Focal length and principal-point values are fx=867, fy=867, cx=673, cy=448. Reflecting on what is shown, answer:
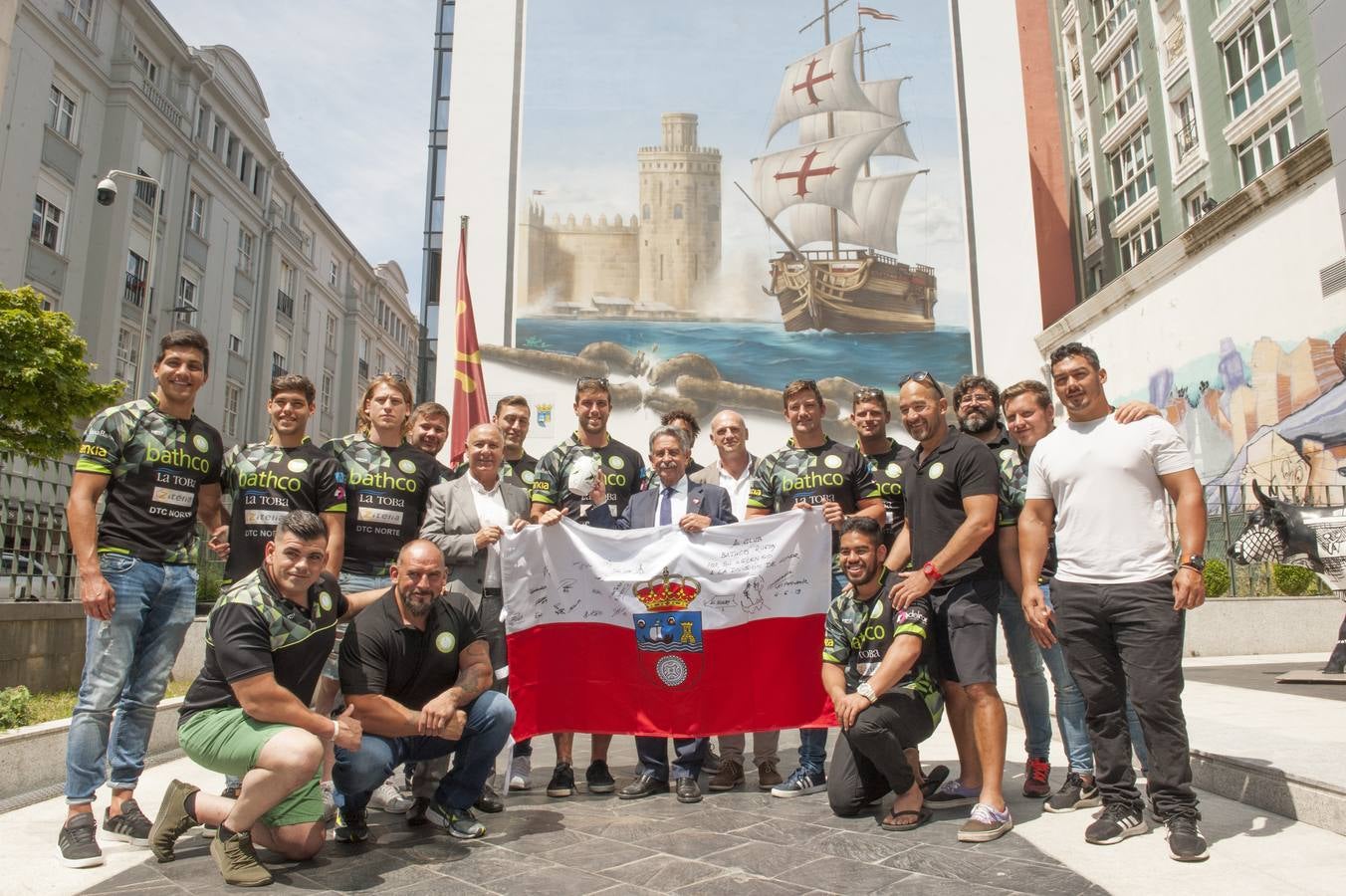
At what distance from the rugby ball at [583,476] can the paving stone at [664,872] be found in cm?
239

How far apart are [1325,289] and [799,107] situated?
16331 millimetres

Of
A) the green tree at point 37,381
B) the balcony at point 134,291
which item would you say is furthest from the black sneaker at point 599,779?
the balcony at point 134,291

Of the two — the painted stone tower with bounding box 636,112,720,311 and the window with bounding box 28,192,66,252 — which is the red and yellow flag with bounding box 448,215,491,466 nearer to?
the painted stone tower with bounding box 636,112,720,311

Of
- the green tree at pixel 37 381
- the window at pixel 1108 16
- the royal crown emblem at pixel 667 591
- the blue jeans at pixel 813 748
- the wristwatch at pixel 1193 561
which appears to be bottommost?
the blue jeans at pixel 813 748

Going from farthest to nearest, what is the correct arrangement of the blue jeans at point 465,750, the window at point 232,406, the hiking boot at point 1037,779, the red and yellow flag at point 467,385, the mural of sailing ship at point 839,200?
the window at point 232,406, the mural of sailing ship at point 839,200, the red and yellow flag at point 467,385, the hiking boot at point 1037,779, the blue jeans at point 465,750

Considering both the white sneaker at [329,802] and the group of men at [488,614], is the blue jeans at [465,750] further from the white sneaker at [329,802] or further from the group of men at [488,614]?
the white sneaker at [329,802]

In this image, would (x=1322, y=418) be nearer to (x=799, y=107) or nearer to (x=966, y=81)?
(x=966, y=81)

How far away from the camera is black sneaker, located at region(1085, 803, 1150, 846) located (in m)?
3.77

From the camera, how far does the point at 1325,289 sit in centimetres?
1447

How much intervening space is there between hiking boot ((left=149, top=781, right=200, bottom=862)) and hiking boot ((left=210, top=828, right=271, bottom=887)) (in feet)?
1.03

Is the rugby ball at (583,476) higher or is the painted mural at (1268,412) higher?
the painted mural at (1268,412)

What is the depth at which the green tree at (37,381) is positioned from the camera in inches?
473

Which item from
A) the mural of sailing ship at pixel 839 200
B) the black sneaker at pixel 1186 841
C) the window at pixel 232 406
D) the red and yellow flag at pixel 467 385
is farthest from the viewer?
the window at pixel 232 406

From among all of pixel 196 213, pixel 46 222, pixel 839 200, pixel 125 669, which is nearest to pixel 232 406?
pixel 196 213
